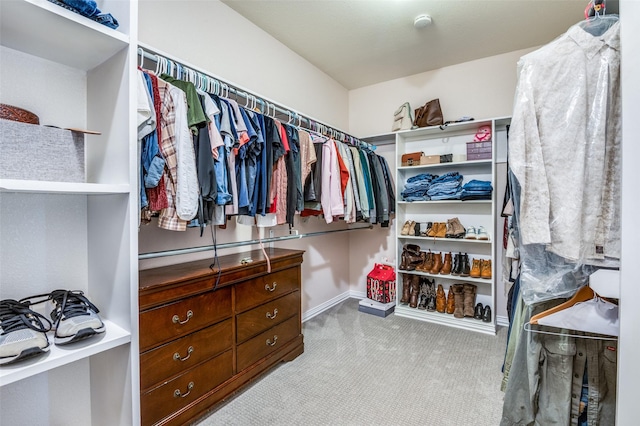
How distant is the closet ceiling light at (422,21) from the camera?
7.47ft

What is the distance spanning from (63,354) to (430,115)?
310cm

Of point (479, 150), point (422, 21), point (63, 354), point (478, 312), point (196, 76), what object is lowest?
point (478, 312)

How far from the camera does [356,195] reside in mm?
2678

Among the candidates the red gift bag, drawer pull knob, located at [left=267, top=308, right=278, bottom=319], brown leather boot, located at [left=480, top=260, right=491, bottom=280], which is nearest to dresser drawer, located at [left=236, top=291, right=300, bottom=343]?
drawer pull knob, located at [left=267, top=308, right=278, bottom=319]

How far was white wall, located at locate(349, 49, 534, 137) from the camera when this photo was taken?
288 centimetres

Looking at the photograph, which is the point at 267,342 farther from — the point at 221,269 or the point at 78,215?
the point at 78,215

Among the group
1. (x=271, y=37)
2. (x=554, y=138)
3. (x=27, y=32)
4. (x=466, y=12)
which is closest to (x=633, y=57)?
(x=554, y=138)

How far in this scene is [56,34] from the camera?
96cm

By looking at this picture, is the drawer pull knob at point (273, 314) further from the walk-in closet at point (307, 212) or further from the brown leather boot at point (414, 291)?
the brown leather boot at point (414, 291)

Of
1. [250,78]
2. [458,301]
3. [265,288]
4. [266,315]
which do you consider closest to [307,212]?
[265,288]

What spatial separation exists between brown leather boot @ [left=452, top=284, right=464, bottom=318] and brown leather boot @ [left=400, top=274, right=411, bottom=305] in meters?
0.44

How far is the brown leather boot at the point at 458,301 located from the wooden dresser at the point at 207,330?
5.37 feet

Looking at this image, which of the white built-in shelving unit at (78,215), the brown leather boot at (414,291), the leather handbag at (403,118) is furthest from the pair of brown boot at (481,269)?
the white built-in shelving unit at (78,215)

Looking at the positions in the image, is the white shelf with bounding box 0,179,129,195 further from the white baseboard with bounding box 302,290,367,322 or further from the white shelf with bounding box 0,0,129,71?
the white baseboard with bounding box 302,290,367,322
